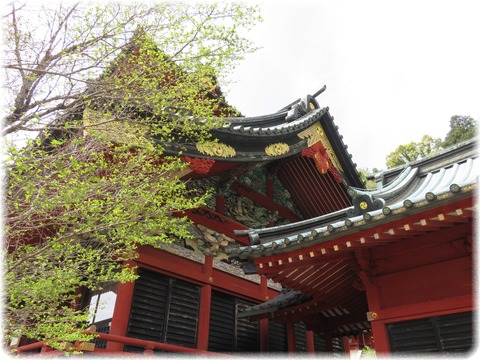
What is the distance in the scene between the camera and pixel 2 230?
139 inches

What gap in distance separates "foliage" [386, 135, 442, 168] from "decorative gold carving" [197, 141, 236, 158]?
88.5ft

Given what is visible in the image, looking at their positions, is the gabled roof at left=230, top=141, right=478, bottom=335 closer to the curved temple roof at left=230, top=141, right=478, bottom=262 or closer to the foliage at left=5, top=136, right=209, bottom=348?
the curved temple roof at left=230, top=141, right=478, bottom=262

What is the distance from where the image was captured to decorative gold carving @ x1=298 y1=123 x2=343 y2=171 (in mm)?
9198

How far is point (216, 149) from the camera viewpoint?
6680 mm

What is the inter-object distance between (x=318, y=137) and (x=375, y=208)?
5119 mm

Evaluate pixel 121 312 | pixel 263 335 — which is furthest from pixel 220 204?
pixel 121 312

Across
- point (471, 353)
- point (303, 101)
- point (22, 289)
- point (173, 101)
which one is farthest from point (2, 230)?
point (303, 101)

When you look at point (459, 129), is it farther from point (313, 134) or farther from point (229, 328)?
point (229, 328)

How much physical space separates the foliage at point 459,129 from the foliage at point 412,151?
2748mm

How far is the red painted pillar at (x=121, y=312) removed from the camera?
543cm

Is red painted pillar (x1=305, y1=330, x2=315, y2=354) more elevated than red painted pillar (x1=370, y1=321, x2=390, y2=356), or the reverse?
red painted pillar (x1=305, y1=330, x2=315, y2=354)

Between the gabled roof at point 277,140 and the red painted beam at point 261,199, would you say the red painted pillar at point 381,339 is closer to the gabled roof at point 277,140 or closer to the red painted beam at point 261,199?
the gabled roof at point 277,140

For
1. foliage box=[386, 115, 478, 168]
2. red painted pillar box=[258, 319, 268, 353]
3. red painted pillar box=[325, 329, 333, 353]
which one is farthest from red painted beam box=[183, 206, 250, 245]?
foliage box=[386, 115, 478, 168]

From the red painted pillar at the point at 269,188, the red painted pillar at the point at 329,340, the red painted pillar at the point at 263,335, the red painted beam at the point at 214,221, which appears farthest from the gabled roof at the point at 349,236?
the red painted pillar at the point at 269,188
